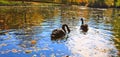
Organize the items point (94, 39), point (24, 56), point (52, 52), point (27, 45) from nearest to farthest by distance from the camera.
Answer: point (24, 56) → point (52, 52) → point (27, 45) → point (94, 39)

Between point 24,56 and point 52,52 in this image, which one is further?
point 52,52

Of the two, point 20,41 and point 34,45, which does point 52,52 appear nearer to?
point 34,45

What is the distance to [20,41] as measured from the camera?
90.6 feet

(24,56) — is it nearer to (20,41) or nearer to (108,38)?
(20,41)

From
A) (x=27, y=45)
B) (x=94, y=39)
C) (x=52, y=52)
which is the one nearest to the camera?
(x=52, y=52)

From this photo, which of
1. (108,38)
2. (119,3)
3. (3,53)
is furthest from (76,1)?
(3,53)

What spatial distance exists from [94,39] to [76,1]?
129 metres

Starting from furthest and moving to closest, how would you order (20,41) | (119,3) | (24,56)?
(119,3), (20,41), (24,56)

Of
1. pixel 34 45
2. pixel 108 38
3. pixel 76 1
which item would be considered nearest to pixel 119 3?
pixel 76 1

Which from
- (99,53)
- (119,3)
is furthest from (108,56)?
(119,3)

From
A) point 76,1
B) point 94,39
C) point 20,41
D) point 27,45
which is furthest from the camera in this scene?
point 76,1

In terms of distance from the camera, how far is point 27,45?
25.6 m

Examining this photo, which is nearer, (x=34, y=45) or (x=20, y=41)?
(x=34, y=45)

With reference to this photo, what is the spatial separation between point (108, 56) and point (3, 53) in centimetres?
923
